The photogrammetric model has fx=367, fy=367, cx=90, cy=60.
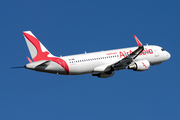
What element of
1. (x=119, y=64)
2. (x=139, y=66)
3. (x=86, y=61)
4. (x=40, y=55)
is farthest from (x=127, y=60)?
(x=40, y=55)

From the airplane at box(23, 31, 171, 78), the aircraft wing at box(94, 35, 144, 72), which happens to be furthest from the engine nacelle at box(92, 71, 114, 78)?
the aircraft wing at box(94, 35, 144, 72)

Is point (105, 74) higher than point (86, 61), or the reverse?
point (86, 61)

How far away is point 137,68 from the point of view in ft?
190

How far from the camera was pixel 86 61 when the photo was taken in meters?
55.8

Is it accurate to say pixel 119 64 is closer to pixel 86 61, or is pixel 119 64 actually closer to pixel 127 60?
pixel 127 60

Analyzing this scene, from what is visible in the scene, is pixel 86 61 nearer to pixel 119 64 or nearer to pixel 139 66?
pixel 119 64

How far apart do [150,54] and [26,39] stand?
20551 mm

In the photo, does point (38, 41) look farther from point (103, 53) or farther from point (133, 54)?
point (133, 54)

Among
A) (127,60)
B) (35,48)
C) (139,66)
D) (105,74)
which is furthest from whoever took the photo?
(105,74)

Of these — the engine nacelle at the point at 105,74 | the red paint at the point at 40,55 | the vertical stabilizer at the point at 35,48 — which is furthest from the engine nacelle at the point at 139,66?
the vertical stabilizer at the point at 35,48

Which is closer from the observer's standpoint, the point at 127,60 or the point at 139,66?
the point at 127,60

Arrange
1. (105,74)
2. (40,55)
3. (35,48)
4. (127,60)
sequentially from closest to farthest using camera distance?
(40,55)
(35,48)
(127,60)
(105,74)

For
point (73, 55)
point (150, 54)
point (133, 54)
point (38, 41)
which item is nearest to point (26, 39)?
point (38, 41)

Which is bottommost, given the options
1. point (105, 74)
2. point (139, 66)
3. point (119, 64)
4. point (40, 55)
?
point (105, 74)
